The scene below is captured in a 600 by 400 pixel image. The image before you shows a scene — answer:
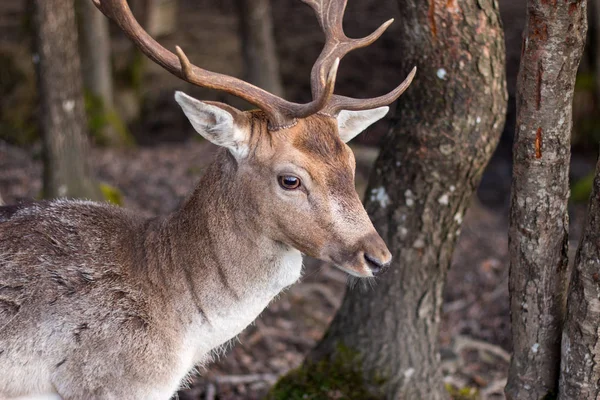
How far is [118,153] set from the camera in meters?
10.9

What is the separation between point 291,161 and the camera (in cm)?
381

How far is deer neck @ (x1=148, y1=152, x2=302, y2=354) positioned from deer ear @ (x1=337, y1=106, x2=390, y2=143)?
699 mm

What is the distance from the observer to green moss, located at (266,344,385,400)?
5074mm

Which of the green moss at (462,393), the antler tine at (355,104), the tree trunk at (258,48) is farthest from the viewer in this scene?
the tree trunk at (258,48)

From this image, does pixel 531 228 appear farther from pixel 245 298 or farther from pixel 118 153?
pixel 118 153

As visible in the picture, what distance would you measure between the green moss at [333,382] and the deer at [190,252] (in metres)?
1.13

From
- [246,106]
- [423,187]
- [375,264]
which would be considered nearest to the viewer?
[375,264]

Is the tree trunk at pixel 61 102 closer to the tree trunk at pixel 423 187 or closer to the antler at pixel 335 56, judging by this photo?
the tree trunk at pixel 423 187

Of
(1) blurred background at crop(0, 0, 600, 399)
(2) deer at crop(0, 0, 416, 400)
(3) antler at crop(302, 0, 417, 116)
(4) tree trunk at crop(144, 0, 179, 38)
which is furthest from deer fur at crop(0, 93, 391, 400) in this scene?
(4) tree trunk at crop(144, 0, 179, 38)

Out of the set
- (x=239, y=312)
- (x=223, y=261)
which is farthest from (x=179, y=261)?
(x=239, y=312)

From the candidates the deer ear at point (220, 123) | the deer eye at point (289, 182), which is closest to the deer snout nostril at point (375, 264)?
the deer eye at point (289, 182)

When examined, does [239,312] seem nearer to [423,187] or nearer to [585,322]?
[423,187]

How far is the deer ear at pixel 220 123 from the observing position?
370 centimetres

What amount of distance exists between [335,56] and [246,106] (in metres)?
7.23
